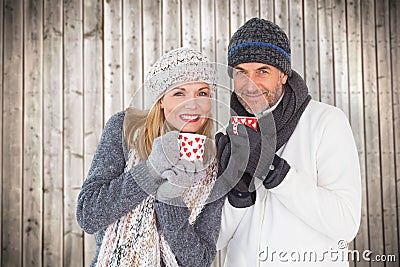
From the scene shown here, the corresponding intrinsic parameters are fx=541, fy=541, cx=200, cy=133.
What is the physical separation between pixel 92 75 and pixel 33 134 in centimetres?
42

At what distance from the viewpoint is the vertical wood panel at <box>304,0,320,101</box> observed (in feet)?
9.25

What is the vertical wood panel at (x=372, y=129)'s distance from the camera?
281cm

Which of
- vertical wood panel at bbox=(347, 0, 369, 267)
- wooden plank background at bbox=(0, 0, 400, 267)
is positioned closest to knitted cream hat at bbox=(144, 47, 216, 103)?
wooden plank background at bbox=(0, 0, 400, 267)

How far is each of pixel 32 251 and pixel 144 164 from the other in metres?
1.75

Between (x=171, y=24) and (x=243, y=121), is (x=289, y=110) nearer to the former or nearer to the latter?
(x=243, y=121)

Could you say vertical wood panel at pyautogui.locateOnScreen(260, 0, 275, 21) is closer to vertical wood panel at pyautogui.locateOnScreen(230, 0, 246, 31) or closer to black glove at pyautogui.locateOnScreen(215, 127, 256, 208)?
vertical wood panel at pyautogui.locateOnScreen(230, 0, 246, 31)

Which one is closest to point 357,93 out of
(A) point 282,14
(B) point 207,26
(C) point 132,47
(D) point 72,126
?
(A) point 282,14

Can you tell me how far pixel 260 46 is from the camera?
1283mm

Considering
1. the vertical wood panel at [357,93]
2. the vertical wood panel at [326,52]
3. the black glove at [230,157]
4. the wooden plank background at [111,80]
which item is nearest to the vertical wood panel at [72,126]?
the wooden plank background at [111,80]

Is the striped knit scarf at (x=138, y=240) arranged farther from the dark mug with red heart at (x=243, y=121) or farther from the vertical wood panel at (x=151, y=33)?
the vertical wood panel at (x=151, y=33)

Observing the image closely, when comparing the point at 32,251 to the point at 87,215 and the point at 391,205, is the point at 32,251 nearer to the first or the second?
the point at 87,215

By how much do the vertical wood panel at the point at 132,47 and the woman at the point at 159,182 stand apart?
4.85 feet

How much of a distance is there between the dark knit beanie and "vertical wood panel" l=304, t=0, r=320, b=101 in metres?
1.52

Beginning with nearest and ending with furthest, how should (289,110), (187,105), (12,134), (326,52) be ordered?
(187,105) → (289,110) → (12,134) → (326,52)
